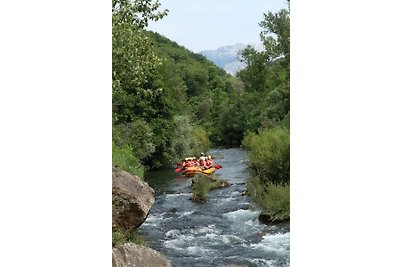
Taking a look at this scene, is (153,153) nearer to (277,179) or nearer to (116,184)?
(277,179)

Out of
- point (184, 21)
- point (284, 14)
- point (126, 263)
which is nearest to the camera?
point (126, 263)

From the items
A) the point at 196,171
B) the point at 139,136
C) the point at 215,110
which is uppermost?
the point at 215,110

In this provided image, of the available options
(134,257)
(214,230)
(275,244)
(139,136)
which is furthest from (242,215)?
(134,257)

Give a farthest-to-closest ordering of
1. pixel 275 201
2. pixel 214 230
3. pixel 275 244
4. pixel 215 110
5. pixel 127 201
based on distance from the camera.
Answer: pixel 215 110
pixel 275 201
pixel 214 230
pixel 275 244
pixel 127 201

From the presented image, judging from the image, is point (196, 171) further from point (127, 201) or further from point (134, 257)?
point (134, 257)

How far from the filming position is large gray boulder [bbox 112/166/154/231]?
3.83 meters

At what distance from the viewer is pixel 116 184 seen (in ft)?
12.5

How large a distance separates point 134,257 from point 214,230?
2.59 m

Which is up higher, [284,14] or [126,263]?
[284,14]

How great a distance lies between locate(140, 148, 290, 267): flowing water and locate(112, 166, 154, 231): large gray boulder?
1.01m

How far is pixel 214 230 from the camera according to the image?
579 cm
